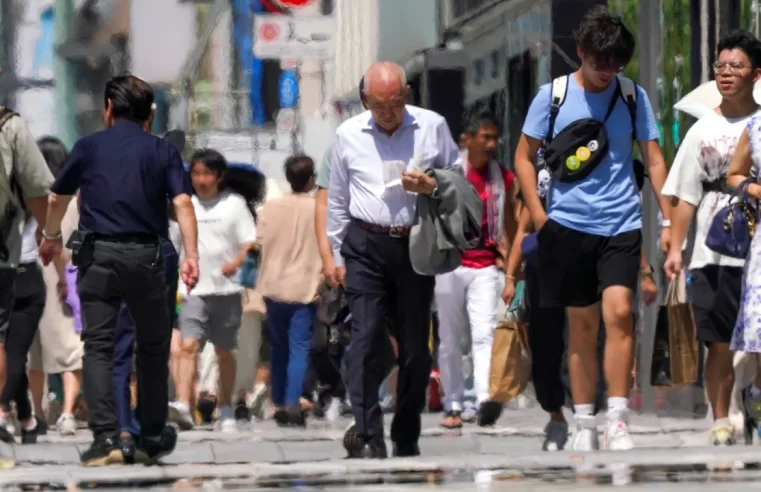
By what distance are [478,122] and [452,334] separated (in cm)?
128

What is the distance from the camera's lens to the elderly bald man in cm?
1122

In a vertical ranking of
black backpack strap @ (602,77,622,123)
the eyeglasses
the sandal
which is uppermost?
the eyeglasses

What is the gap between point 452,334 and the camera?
15078mm

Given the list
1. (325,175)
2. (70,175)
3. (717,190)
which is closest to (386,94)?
(325,175)

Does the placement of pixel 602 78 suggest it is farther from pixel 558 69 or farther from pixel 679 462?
pixel 558 69

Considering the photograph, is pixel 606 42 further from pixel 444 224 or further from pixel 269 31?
pixel 269 31

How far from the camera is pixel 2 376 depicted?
11422mm

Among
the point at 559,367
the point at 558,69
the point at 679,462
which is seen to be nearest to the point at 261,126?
the point at 558,69

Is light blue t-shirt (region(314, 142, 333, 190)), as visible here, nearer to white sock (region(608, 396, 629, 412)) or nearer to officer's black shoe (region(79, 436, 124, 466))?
officer's black shoe (region(79, 436, 124, 466))

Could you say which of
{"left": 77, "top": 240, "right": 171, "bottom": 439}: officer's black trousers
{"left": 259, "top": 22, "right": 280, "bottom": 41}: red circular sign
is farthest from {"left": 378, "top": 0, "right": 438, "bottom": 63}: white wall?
{"left": 77, "top": 240, "right": 171, "bottom": 439}: officer's black trousers

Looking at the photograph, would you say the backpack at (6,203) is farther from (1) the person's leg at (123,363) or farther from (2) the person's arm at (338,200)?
(2) the person's arm at (338,200)

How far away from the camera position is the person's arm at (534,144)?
1130cm

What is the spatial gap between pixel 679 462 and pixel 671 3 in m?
6.38

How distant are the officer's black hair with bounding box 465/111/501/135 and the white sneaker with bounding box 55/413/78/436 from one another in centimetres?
294
